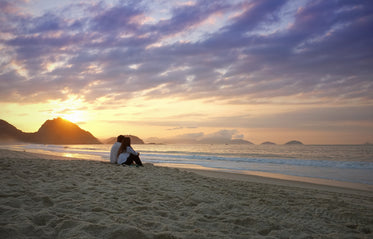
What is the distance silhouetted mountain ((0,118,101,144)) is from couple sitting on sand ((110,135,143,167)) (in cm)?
12872

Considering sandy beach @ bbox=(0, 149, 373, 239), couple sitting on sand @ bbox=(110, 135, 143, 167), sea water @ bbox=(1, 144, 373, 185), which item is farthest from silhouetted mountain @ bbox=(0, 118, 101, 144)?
sandy beach @ bbox=(0, 149, 373, 239)

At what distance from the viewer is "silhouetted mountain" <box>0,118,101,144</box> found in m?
118

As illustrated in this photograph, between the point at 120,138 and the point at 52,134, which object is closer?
the point at 120,138

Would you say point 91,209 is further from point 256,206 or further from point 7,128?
point 7,128

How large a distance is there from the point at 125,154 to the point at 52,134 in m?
152

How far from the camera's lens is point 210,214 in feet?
12.1

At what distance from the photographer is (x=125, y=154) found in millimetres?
10219

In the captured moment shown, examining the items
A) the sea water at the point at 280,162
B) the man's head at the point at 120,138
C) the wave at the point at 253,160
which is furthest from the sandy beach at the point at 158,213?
the wave at the point at 253,160

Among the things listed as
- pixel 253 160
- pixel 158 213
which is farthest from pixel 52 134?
pixel 158 213

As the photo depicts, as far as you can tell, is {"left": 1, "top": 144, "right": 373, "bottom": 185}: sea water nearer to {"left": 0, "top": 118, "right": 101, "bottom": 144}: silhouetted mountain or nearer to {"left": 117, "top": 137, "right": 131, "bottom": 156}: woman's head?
{"left": 117, "top": 137, "right": 131, "bottom": 156}: woman's head

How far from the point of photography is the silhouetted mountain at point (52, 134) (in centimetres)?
11769

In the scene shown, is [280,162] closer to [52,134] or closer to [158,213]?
[158,213]

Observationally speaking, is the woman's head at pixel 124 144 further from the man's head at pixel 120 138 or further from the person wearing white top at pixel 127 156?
the man's head at pixel 120 138

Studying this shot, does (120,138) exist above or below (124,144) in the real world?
above
